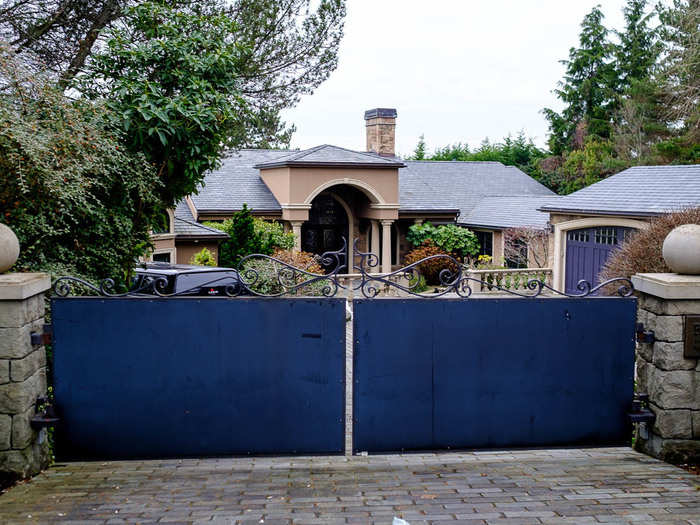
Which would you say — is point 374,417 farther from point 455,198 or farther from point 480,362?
point 455,198

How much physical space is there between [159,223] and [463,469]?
629 cm

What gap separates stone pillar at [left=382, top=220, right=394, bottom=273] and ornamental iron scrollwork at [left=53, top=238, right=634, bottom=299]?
2645mm

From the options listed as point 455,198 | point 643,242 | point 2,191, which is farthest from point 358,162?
point 2,191

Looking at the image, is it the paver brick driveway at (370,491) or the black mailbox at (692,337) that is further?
the black mailbox at (692,337)

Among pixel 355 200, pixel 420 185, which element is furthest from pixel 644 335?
pixel 420 185

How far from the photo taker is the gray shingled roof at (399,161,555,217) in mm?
28438

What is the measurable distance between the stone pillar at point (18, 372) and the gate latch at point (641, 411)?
5255 millimetres

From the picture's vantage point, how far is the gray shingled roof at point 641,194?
1669 cm

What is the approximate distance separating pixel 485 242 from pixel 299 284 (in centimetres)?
2189

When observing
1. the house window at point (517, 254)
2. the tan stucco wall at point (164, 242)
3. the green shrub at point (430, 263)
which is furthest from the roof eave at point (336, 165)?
the tan stucco wall at point (164, 242)

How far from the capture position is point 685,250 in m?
5.80

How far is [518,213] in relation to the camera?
25.6 metres

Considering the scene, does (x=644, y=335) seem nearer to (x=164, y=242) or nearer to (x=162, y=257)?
(x=164, y=242)

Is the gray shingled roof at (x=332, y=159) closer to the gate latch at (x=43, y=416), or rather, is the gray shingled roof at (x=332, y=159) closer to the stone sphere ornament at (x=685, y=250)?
the gate latch at (x=43, y=416)
